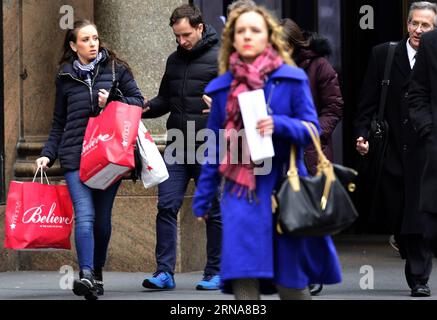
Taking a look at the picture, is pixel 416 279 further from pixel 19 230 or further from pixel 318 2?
pixel 318 2

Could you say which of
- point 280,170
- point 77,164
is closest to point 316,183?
point 280,170

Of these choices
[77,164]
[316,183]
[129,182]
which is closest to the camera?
[316,183]

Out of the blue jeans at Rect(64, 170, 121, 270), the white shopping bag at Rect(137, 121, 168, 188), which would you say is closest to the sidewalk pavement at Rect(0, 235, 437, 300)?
the blue jeans at Rect(64, 170, 121, 270)

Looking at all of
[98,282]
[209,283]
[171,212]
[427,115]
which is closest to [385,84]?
[427,115]

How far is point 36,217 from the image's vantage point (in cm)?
901

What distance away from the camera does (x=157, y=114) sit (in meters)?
9.67

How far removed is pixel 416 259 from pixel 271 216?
3.02 m

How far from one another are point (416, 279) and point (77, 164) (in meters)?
2.35

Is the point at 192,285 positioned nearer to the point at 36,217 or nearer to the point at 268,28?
the point at 36,217

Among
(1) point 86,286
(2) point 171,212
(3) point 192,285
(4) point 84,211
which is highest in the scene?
(4) point 84,211

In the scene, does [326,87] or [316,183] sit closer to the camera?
[316,183]

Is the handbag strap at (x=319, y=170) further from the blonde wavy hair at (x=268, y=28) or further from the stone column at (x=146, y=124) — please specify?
the stone column at (x=146, y=124)

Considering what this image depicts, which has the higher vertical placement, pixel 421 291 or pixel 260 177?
pixel 260 177

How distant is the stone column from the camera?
35.0ft
